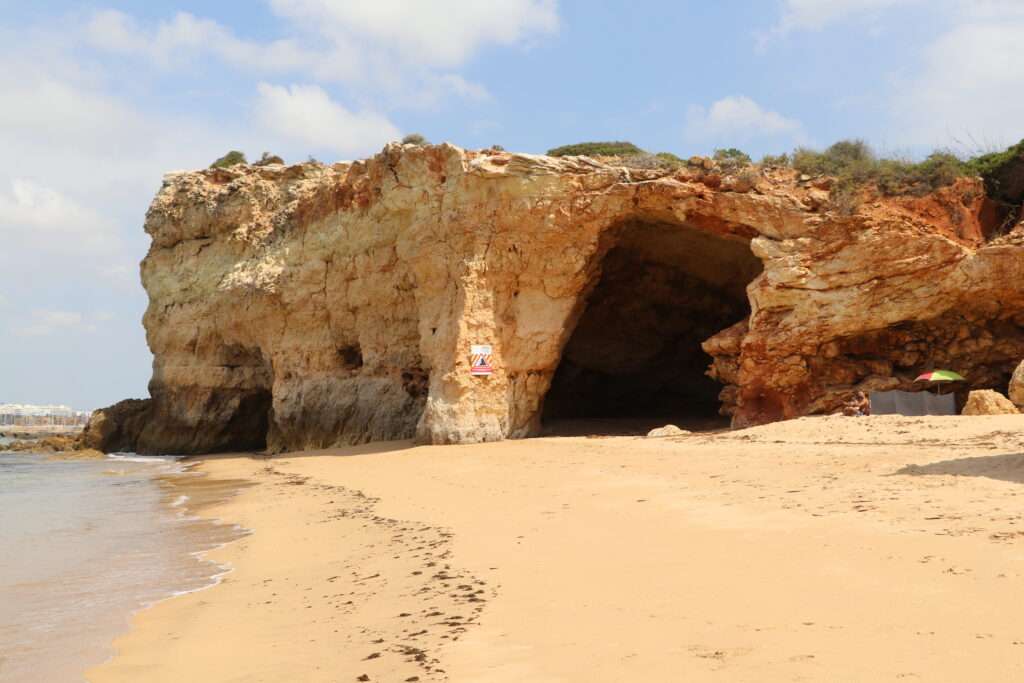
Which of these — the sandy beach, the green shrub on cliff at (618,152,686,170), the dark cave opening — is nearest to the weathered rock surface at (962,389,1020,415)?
the sandy beach

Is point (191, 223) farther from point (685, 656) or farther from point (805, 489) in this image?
point (685, 656)

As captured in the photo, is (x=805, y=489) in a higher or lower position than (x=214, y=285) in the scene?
lower

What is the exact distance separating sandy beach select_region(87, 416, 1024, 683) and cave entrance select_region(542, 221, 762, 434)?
10894mm

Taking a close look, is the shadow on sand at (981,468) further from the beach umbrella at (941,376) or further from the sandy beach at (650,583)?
the beach umbrella at (941,376)

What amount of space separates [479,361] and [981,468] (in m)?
11.9

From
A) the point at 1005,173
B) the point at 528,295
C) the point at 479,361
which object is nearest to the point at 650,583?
the point at 479,361

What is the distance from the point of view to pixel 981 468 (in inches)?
272

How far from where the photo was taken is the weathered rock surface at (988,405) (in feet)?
40.1

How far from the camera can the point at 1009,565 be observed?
3.96 meters

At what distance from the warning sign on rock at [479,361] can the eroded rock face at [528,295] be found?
0.77 ft

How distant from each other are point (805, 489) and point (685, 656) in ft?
13.7

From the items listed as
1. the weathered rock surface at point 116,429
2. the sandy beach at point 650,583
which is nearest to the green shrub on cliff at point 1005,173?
the sandy beach at point 650,583

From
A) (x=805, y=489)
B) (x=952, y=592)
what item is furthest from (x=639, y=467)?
(x=952, y=592)

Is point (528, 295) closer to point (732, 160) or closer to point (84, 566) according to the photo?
point (732, 160)
